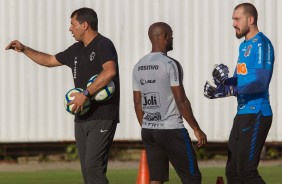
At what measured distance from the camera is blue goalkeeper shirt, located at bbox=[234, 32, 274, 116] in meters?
9.62

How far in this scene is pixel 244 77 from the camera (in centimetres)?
973

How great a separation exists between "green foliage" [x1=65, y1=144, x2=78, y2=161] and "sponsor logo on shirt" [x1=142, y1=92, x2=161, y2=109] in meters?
7.83

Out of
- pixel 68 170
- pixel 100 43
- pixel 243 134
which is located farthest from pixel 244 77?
pixel 68 170

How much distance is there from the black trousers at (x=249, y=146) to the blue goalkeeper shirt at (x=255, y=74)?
7 centimetres

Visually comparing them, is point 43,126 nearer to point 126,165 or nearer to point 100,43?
point 126,165

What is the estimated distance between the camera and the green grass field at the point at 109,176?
→ 47.3 feet

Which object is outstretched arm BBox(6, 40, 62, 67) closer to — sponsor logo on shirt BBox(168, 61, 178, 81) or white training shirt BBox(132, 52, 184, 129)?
white training shirt BBox(132, 52, 184, 129)

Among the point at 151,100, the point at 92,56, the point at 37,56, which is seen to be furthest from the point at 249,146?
the point at 37,56

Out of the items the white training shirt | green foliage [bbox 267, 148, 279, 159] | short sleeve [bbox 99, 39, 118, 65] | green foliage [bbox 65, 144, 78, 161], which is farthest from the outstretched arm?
green foliage [bbox 267, 148, 279, 159]

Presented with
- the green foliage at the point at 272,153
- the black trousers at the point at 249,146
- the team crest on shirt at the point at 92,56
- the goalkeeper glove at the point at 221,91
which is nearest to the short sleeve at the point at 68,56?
the team crest on shirt at the point at 92,56

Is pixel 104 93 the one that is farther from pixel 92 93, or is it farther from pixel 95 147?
pixel 95 147

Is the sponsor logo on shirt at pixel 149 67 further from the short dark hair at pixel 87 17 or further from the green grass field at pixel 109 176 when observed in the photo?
the green grass field at pixel 109 176

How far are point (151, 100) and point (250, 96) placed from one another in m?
0.95

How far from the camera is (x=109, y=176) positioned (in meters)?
15.3
